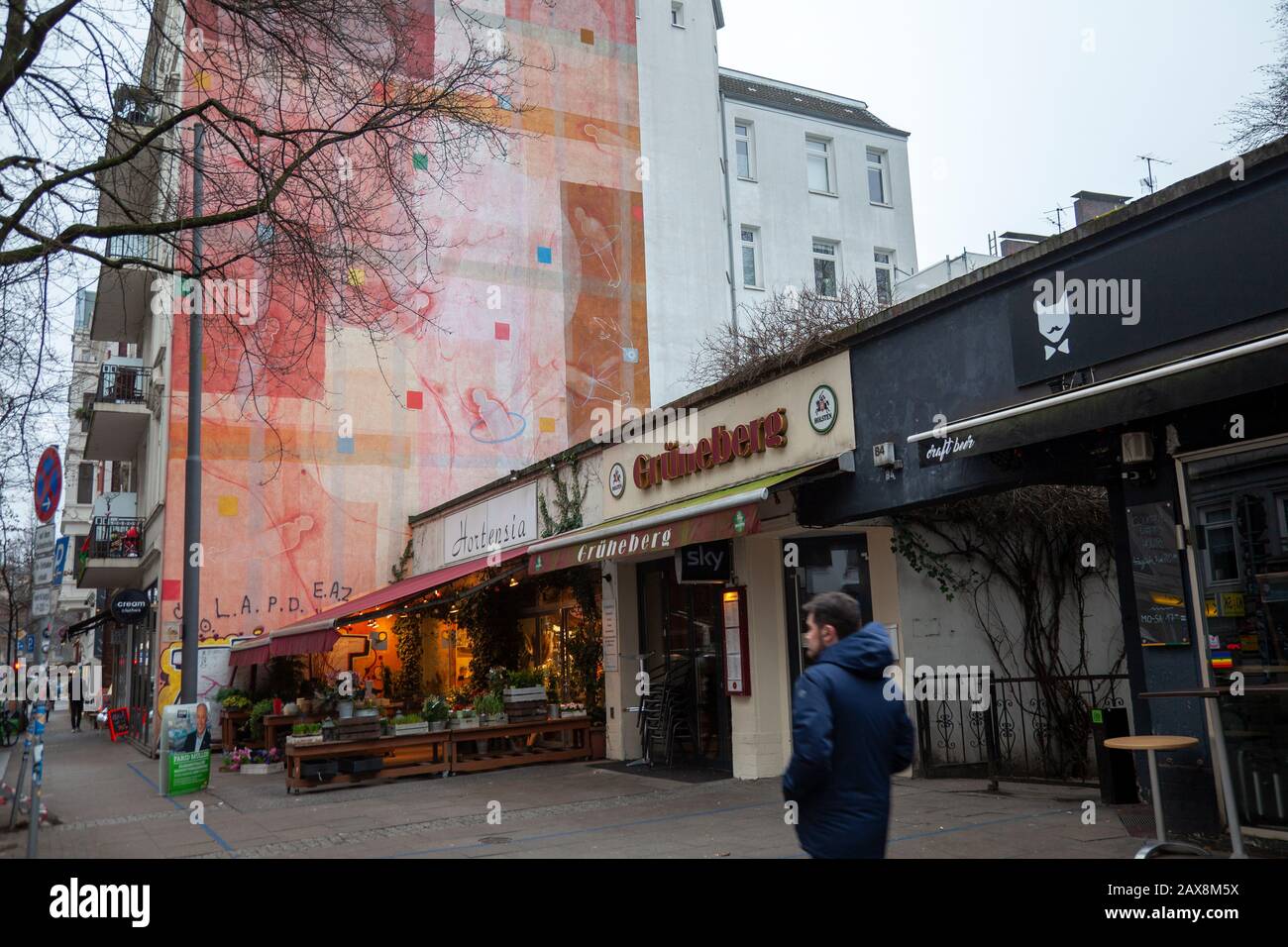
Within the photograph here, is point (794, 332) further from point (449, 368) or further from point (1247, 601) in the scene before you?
point (449, 368)

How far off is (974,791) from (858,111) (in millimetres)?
25323

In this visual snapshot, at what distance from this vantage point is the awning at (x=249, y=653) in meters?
17.2

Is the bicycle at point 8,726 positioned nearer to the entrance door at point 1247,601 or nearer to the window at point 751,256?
the window at point 751,256

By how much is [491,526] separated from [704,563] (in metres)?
6.51

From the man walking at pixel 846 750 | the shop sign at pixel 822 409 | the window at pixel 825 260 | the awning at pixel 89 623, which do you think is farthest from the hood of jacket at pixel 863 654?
the awning at pixel 89 623

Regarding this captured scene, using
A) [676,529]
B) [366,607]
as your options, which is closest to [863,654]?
[676,529]

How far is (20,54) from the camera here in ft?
26.4

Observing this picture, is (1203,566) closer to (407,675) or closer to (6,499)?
(407,675)

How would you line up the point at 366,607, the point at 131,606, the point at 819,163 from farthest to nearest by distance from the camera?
the point at 819,163 < the point at 131,606 < the point at 366,607

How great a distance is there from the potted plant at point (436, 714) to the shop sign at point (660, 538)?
2.53 meters

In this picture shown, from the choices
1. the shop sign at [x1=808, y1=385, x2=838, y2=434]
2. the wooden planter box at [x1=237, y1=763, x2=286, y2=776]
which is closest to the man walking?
the shop sign at [x1=808, y1=385, x2=838, y2=434]

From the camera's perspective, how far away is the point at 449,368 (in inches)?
867

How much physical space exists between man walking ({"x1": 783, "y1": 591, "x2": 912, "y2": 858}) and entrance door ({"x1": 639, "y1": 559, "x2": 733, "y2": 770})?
27.8ft
